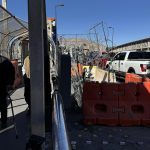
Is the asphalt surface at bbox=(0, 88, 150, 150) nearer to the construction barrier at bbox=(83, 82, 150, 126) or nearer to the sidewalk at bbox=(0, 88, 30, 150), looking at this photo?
the sidewalk at bbox=(0, 88, 30, 150)

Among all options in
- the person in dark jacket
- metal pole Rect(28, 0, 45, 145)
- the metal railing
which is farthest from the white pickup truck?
the metal railing

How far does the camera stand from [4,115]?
9523 millimetres

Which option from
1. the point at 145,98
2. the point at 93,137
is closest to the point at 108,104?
the point at 145,98

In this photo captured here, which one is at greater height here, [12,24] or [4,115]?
[12,24]

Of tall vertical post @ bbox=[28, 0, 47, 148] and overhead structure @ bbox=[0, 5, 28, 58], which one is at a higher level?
overhead structure @ bbox=[0, 5, 28, 58]

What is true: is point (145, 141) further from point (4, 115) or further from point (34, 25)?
point (34, 25)

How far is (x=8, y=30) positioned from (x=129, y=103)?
11.4 metres

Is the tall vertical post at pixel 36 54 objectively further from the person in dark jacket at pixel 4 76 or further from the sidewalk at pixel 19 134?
the person in dark jacket at pixel 4 76

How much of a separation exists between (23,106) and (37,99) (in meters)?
9.72

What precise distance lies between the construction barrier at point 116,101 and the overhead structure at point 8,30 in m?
7.33

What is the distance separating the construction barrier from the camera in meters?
10.2

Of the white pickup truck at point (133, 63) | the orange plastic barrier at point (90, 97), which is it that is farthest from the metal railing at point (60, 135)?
the white pickup truck at point (133, 63)

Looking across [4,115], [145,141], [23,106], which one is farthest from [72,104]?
[145,141]

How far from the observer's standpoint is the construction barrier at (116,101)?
401 inches
